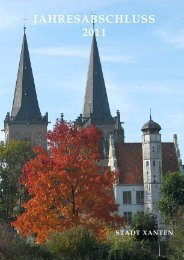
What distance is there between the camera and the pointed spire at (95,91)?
106438 mm

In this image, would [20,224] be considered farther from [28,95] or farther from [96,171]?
[28,95]

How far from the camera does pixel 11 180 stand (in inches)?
2729

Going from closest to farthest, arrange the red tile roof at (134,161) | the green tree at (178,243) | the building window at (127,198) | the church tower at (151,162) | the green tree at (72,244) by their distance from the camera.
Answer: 1. the green tree at (72,244)
2. the green tree at (178,243)
3. the church tower at (151,162)
4. the building window at (127,198)
5. the red tile roof at (134,161)

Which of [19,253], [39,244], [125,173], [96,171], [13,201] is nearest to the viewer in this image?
[19,253]

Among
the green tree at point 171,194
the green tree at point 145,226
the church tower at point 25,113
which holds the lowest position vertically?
the green tree at point 145,226

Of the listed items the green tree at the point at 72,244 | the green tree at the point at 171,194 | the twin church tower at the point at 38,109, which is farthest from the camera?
the twin church tower at the point at 38,109

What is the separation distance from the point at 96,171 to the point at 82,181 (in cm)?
106

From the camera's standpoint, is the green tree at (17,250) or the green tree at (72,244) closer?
the green tree at (17,250)

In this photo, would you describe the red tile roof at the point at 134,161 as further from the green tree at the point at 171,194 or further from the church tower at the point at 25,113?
the church tower at the point at 25,113

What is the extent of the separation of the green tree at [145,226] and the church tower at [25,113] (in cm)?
3899

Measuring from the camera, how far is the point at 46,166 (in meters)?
42.3

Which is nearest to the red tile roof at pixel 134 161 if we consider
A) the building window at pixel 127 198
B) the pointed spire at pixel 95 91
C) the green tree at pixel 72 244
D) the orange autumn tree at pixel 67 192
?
the building window at pixel 127 198

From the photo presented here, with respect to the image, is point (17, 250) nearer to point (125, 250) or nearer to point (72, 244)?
point (72, 244)

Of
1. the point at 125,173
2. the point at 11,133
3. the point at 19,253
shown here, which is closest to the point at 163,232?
the point at 125,173
